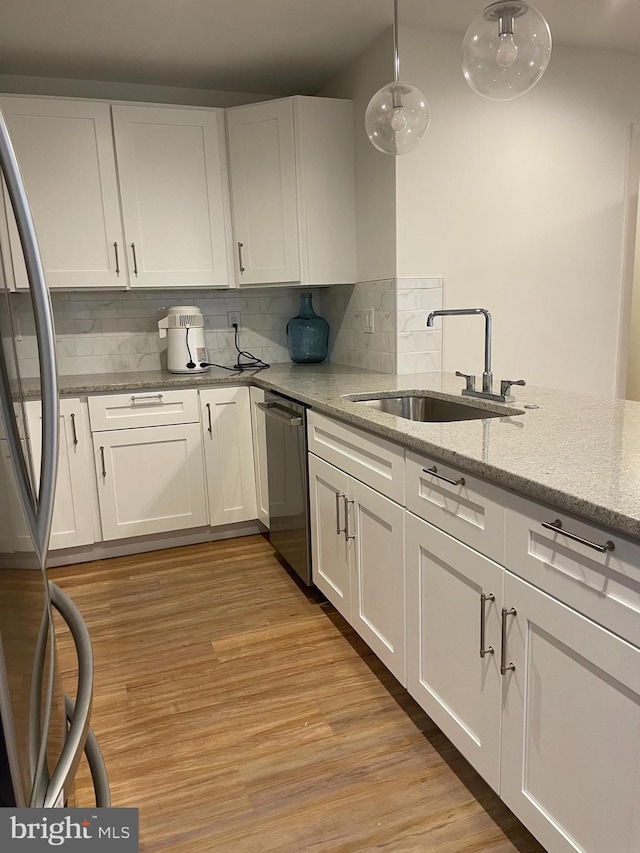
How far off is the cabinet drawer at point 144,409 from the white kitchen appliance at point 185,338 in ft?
0.78

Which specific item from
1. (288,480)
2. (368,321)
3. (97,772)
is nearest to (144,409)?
(288,480)

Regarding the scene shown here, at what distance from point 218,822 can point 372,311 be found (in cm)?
232

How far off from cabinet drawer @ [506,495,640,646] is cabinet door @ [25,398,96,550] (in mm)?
2315

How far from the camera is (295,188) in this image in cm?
320

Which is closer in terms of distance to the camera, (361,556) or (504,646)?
(504,646)

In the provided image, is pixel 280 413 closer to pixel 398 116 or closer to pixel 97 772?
pixel 398 116

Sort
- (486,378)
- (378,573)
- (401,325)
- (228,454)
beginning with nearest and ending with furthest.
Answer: (378,573) < (486,378) < (401,325) < (228,454)

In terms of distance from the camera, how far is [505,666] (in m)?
1.35

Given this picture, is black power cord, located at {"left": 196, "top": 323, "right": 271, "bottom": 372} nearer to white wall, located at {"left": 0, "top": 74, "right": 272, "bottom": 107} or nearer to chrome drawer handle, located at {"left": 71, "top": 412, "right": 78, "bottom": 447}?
chrome drawer handle, located at {"left": 71, "top": 412, "right": 78, "bottom": 447}

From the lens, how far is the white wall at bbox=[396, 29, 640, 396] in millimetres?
2877

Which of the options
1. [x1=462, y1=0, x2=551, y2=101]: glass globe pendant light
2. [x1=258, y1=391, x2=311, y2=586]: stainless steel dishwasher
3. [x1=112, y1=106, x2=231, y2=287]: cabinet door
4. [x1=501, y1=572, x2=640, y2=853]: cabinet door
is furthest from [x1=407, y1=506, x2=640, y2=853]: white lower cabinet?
[x1=112, y1=106, x2=231, y2=287]: cabinet door

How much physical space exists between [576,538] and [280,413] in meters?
1.78

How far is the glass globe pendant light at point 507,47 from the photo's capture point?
1.42 meters

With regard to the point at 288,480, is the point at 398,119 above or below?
above
